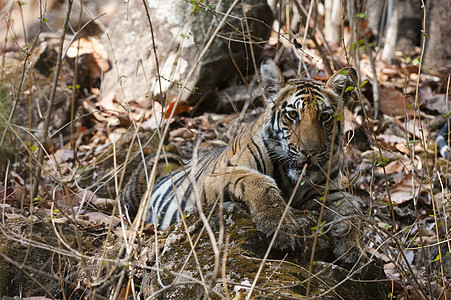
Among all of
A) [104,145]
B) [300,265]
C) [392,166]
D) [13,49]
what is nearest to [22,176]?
[104,145]

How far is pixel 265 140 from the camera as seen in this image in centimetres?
438

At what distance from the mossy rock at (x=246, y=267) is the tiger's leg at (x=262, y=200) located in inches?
2.5

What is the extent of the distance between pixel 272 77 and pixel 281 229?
156cm

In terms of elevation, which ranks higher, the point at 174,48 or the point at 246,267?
the point at 174,48

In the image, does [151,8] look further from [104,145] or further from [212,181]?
[212,181]

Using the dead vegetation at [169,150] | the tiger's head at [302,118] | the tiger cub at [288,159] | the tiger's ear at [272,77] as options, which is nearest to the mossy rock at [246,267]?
the dead vegetation at [169,150]

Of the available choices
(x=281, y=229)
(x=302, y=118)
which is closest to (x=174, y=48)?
(x=302, y=118)

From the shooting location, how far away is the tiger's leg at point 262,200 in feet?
11.0

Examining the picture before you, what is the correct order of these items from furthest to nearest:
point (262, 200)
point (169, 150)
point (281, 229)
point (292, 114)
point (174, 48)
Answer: point (174, 48)
point (169, 150)
point (292, 114)
point (262, 200)
point (281, 229)

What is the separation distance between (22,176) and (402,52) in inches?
266

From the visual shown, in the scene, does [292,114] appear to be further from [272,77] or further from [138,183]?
[138,183]

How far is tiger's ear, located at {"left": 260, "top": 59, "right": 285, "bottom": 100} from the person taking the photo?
14.4 feet

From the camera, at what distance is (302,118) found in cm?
408

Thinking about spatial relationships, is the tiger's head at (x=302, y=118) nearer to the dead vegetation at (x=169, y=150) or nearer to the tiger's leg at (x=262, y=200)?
the dead vegetation at (x=169, y=150)
